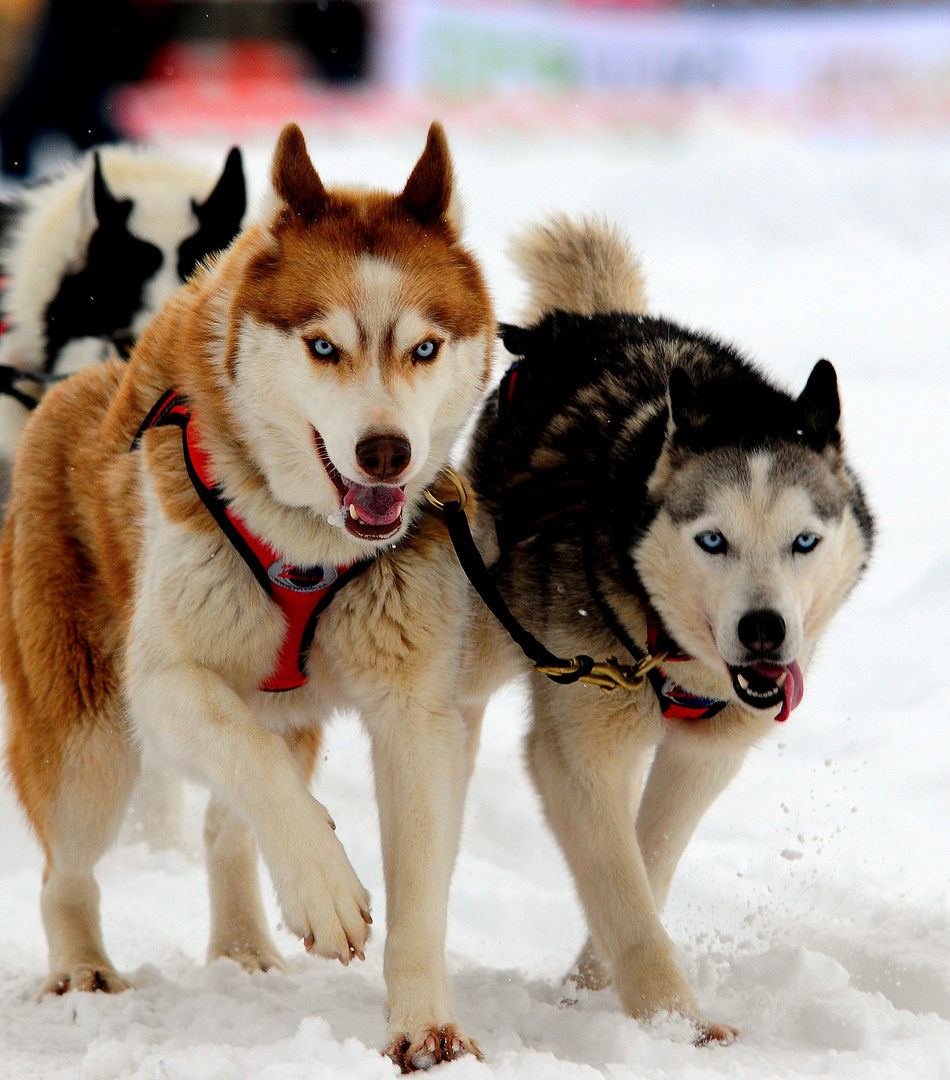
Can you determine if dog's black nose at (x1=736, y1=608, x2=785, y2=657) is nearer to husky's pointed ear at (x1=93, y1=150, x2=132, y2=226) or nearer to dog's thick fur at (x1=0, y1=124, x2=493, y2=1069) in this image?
dog's thick fur at (x1=0, y1=124, x2=493, y2=1069)

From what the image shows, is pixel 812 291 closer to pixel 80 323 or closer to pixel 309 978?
pixel 80 323

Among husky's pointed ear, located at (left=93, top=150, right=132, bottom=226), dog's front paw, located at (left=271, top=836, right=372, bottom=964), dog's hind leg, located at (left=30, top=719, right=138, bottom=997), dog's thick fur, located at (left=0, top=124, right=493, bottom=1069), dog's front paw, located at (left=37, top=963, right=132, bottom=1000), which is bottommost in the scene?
dog's front paw, located at (left=37, top=963, right=132, bottom=1000)

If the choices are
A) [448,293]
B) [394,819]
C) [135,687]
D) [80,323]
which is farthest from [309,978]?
[80,323]

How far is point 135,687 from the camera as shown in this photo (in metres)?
2.71

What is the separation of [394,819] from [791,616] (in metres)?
0.89

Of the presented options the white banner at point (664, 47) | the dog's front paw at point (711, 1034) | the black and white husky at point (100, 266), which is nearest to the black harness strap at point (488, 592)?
the dog's front paw at point (711, 1034)

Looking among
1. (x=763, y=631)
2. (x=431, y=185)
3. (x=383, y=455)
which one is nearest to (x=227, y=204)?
(x=431, y=185)

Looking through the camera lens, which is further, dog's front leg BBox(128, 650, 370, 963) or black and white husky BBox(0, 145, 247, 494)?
black and white husky BBox(0, 145, 247, 494)

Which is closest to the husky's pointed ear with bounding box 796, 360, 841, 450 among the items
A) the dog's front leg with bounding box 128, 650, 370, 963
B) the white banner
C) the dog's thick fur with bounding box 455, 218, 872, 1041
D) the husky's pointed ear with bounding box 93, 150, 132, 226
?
the dog's thick fur with bounding box 455, 218, 872, 1041

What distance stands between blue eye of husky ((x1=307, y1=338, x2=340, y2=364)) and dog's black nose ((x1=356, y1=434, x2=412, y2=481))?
8.6 inches

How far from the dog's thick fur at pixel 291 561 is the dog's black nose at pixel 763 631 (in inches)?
23.9

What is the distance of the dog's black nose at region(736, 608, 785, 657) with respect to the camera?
2.61m

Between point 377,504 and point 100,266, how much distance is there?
259cm

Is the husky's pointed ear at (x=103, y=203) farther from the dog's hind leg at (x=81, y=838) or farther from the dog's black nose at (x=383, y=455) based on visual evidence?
the dog's black nose at (x=383, y=455)
